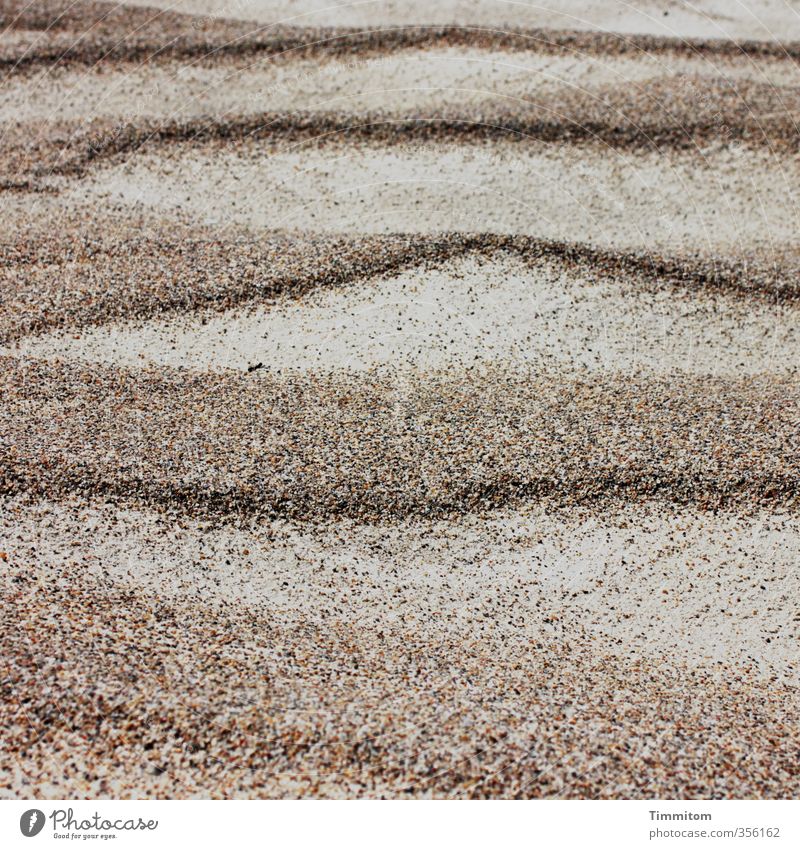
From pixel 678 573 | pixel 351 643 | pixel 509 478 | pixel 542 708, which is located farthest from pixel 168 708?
pixel 678 573

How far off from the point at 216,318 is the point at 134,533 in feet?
2.63

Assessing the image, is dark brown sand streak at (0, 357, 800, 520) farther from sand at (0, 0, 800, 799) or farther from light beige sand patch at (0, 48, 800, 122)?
light beige sand patch at (0, 48, 800, 122)

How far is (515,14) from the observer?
12.2 feet

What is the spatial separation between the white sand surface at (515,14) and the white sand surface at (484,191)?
91cm

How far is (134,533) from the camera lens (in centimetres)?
207

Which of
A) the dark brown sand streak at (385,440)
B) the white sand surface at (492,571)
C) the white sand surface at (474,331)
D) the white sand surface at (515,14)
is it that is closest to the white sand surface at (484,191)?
the white sand surface at (474,331)

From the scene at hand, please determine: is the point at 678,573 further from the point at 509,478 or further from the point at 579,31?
the point at 579,31

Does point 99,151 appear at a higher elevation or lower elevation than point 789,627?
higher

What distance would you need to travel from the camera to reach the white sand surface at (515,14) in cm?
368

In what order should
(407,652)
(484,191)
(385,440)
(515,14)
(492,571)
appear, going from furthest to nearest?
(515,14), (484,191), (385,440), (492,571), (407,652)

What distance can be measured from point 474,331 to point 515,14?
1929 millimetres

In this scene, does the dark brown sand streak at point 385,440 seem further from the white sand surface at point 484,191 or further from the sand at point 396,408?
the white sand surface at point 484,191

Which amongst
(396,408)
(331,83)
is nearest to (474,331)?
(396,408)

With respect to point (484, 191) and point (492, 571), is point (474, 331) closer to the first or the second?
point (484, 191)
